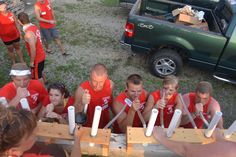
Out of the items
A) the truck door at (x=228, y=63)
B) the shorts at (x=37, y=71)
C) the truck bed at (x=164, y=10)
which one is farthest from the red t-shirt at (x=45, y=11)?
the truck door at (x=228, y=63)

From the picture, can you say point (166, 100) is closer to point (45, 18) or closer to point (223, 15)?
point (223, 15)

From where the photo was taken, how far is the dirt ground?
5.87 meters

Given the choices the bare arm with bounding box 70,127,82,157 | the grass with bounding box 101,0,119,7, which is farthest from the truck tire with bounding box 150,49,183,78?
the grass with bounding box 101,0,119,7

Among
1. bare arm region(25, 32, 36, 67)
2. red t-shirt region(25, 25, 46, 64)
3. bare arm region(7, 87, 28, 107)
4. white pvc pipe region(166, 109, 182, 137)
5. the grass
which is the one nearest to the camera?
white pvc pipe region(166, 109, 182, 137)

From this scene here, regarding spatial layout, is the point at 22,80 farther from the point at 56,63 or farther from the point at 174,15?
the point at 174,15

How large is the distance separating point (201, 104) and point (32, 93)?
224 cm

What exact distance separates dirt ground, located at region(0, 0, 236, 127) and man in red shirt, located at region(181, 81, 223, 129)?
1.74m

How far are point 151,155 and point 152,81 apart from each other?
3.42 meters

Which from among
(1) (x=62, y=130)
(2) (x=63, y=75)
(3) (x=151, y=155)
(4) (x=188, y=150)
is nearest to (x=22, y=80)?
(1) (x=62, y=130)

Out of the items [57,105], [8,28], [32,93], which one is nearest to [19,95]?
[32,93]

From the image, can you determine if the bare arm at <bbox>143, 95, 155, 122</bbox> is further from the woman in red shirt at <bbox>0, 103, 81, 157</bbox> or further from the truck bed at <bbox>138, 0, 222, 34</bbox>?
the truck bed at <bbox>138, 0, 222, 34</bbox>

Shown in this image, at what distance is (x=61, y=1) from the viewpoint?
9898 millimetres

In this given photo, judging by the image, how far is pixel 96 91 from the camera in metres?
3.51

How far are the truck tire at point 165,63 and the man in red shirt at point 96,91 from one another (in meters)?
2.46
